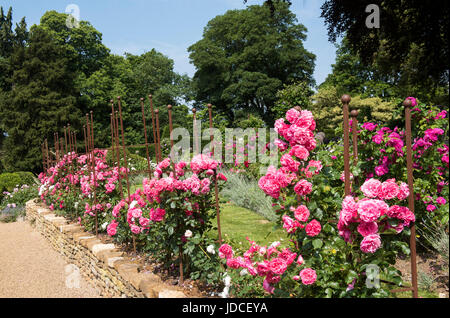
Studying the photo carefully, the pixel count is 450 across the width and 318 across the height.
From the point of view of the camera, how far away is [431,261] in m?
3.11

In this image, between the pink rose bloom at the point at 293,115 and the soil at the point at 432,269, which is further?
the soil at the point at 432,269

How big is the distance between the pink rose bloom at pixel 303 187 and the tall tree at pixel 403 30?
1.03 m

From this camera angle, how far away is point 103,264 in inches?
136

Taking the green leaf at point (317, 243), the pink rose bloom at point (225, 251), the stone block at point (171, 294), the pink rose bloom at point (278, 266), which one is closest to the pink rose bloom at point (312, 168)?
the green leaf at point (317, 243)

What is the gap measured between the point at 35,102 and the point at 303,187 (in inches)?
744

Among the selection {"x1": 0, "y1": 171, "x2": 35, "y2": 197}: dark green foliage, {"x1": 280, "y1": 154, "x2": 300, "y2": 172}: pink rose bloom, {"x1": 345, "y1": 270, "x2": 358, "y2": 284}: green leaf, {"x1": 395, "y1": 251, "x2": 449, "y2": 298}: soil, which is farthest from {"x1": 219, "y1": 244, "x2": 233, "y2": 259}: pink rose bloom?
{"x1": 0, "y1": 171, "x2": 35, "y2": 197}: dark green foliage

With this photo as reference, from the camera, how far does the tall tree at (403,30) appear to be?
1987mm

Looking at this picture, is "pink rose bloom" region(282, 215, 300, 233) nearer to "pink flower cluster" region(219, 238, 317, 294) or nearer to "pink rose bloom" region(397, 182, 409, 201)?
"pink flower cluster" region(219, 238, 317, 294)

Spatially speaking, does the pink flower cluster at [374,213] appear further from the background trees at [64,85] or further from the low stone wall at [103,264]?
the background trees at [64,85]

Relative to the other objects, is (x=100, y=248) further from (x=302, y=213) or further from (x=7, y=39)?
(x=7, y=39)
